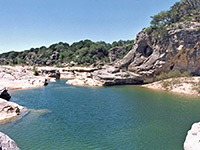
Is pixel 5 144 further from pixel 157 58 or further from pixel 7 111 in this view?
pixel 157 58

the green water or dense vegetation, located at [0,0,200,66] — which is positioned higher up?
dense vegetation, located at [0,0,200,66]

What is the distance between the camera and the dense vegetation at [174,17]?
42375mm

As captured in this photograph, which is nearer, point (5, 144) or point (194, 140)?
point (5, 144)

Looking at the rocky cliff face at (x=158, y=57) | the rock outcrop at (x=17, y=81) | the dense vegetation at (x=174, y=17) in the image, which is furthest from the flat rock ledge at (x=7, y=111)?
the dense vegetation at (x=174, y=17)

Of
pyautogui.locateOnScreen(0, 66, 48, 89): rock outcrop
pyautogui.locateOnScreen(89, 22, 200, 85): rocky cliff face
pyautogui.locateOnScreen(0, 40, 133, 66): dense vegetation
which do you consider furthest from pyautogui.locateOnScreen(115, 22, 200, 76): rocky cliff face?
pyautogui.locateOnScreen(0, 40, 133, 66): dense vegetation

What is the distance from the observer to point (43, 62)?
104m

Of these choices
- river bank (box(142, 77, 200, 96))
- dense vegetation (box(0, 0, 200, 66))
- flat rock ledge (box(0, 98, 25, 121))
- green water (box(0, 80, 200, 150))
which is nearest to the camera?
green water (box(0, 80, 200, 150))

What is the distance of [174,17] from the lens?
4784 cm

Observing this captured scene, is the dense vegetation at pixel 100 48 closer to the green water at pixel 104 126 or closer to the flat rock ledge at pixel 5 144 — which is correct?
the green water at pixel 104 126

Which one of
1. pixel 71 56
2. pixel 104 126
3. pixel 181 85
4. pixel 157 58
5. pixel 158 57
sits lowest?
pixel 104 126

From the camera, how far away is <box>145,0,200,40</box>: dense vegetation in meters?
42.4

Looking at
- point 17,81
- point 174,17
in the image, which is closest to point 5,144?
point 17,81

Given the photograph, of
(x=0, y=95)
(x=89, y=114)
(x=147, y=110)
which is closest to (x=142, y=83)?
(x=147, y=110)

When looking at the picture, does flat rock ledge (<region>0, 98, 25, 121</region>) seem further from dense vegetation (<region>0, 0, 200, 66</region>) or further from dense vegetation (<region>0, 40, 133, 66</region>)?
dense vegetation (<region>0, 40, 133, 66</region>)
